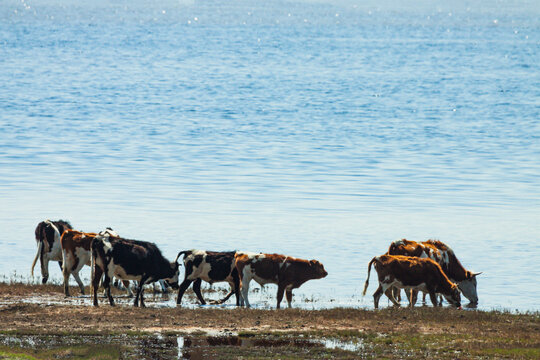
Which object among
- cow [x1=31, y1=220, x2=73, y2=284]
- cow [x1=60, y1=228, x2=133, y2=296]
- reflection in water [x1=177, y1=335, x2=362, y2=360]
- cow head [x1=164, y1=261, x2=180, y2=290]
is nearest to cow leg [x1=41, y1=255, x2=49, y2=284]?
cow [x1=31, y1=220, x2=73, y2=284]

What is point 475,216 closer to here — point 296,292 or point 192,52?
point 296,292

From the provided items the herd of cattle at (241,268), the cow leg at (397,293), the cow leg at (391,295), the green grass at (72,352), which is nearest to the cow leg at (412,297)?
the herd of cattle at (241,268)

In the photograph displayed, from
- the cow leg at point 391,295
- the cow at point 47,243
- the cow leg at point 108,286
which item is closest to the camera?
the cow leg at point 108,286

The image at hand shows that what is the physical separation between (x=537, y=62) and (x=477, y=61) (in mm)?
7224

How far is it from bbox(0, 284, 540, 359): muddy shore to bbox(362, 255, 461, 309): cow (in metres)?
1.05

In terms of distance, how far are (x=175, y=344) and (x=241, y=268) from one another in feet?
17.9

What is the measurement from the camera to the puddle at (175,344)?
15227mm

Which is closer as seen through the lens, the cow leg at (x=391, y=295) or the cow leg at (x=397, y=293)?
the cow leg at (x=391, y=295)

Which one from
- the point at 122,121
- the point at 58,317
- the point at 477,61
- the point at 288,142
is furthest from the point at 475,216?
the point at 477,61

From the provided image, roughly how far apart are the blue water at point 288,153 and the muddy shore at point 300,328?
3365 mm

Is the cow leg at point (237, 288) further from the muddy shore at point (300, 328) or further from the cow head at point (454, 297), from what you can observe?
the cow head at point (454, 297)

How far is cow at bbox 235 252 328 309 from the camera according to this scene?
2119cm

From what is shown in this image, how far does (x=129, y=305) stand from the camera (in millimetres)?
20047

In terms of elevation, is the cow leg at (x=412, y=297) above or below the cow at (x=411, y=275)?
below
